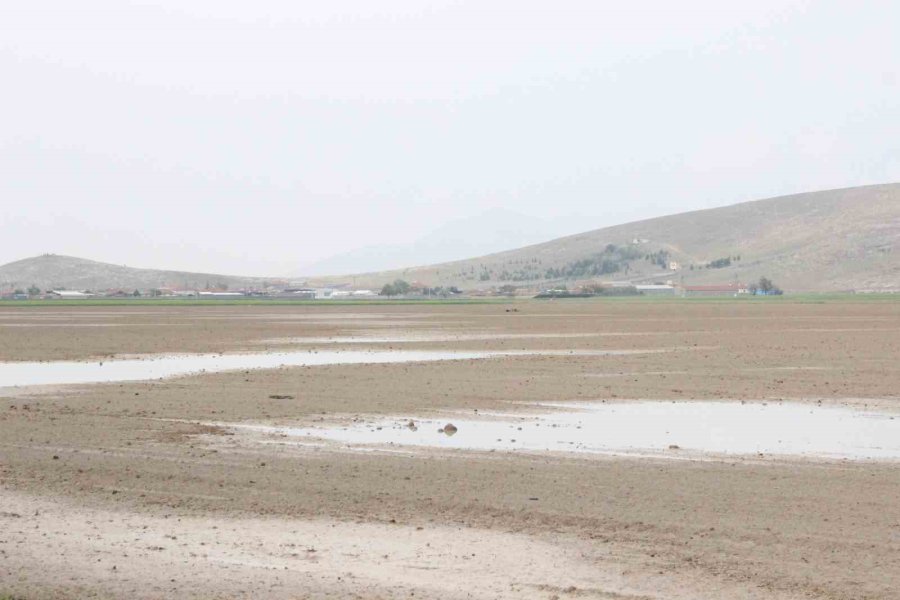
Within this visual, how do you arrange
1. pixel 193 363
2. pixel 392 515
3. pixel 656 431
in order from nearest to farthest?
pixel 392 515 → pixel 656 431 → pixel 193 363

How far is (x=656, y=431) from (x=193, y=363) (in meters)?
19.3

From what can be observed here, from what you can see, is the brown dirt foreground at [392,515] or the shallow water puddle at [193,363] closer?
the brown dirt foreground at [392,515]

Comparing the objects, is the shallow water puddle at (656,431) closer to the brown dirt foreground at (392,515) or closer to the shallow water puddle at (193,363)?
the brown dirt foreground at (392,515)

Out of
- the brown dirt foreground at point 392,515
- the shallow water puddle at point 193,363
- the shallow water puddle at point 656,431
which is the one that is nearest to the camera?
the brown dirt foreground at point 392,515

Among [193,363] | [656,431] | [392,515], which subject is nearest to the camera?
[392,515]

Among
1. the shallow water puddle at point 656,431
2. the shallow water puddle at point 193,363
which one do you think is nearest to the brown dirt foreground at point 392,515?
the shallow water puddle at point 656,431

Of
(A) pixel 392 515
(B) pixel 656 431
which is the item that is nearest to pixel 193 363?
(B) pixel 656 431

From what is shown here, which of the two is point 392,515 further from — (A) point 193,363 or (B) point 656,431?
(A) point 193,363

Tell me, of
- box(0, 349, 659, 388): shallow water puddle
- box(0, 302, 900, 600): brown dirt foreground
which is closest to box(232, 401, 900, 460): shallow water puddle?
box(0, 302, 900, 600): brown dirt foreground

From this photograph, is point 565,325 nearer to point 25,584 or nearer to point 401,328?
point 401,328

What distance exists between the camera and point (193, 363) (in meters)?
34.8

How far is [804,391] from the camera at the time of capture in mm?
25250

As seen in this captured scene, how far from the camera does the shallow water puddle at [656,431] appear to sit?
16859mm

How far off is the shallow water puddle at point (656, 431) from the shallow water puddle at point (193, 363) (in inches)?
467
